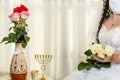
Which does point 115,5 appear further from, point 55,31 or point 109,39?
point 55,31

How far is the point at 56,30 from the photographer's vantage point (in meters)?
2.44

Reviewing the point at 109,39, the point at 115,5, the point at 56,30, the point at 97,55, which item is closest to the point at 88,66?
the point at 97,55

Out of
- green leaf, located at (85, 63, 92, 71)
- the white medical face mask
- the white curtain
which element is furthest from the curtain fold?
green leaf, located at (85, 63, 92, 71)

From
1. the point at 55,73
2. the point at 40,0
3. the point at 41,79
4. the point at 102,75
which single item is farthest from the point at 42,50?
the point at 102,75

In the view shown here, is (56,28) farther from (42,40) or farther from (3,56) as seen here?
(3,56)

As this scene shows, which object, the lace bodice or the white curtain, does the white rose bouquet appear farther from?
the white curtain

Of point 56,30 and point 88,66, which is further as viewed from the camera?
point 56,30

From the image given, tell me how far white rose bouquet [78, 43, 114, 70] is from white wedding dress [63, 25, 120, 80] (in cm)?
3

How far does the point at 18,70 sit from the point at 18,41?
0.61 ft

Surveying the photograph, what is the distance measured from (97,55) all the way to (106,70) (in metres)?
0.11

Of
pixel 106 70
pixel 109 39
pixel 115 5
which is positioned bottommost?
pixel 106 70

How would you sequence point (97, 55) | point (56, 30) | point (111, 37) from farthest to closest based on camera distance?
point (56, 30) → point (111, 37) → point (97, 55)

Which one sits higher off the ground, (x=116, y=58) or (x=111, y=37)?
(x=111, y=37)

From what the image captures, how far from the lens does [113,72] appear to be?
5.58 feet
